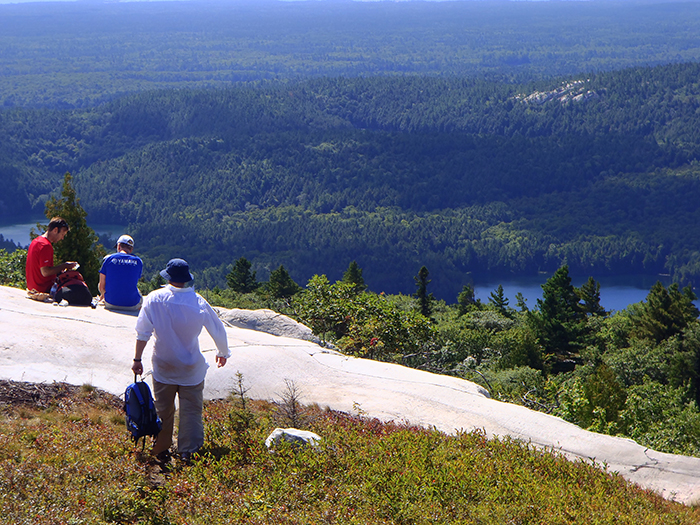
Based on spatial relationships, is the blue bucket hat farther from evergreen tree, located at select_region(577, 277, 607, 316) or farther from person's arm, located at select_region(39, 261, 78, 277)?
evergreen tree, located at select_region(577, 277, 607, 316)

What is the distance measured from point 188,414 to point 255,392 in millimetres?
3143

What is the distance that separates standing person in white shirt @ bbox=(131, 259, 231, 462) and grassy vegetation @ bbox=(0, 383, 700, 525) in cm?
37

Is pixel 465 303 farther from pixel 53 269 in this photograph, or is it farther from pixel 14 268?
pixel 53 269

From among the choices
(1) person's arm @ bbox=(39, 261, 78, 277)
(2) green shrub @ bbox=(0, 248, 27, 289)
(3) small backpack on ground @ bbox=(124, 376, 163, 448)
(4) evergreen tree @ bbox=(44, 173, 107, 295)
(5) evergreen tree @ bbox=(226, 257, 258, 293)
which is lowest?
(5) evergreen tree @ bbox=(226, 257, 258, 293)

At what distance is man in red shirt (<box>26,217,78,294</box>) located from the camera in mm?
13609

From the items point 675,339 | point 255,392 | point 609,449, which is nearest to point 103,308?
point 255,392

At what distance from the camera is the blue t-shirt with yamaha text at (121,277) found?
13.9 m

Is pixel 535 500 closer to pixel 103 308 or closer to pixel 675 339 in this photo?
pixel 103 308

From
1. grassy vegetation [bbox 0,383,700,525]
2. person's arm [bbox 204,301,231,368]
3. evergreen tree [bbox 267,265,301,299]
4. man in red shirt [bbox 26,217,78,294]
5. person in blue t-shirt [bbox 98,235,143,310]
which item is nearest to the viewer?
grassy vegetation [bbox 0,383,700,525]

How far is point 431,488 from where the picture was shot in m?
8.38

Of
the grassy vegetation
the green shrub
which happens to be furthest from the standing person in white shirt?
the green shrub

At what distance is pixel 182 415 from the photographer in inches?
354

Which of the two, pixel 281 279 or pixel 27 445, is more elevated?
pixel 27 445

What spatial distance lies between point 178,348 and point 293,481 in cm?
207
